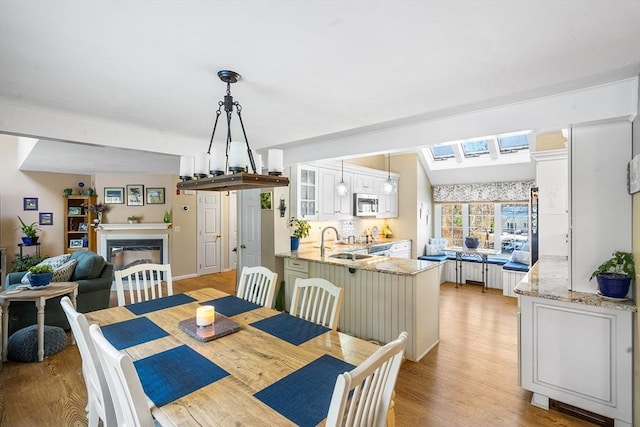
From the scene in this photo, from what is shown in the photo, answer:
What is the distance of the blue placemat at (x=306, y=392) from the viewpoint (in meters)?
1.10

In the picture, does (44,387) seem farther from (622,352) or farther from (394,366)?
(622,352)

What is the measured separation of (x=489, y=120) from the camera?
2.51 m

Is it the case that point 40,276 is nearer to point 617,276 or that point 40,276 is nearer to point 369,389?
point 369,389

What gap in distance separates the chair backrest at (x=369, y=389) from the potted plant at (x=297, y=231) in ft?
11.1

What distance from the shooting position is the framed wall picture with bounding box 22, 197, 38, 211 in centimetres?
623

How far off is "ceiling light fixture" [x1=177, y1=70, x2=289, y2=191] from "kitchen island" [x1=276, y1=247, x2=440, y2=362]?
1730 millimetres

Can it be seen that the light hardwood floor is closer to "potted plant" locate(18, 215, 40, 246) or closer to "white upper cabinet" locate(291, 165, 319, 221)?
"white upper cabinet" locate(291, 165, 319, 221)

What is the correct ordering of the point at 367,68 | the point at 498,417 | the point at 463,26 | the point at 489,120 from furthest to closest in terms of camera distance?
the point at 489,120, the point at 498,417, the point at 367,68, the point at 463,26

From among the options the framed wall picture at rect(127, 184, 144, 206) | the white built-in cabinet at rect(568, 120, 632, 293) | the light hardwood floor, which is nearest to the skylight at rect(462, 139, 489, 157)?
the light hardwood floor

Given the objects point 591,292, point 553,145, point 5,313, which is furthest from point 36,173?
point 553,145

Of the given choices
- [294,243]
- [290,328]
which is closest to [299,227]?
[294,243]

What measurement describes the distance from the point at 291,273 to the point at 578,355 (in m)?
2.99

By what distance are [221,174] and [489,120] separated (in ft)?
7.17

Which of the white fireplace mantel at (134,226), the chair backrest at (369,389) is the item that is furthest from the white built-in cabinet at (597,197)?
the white fireplace mantel at (134,226)
